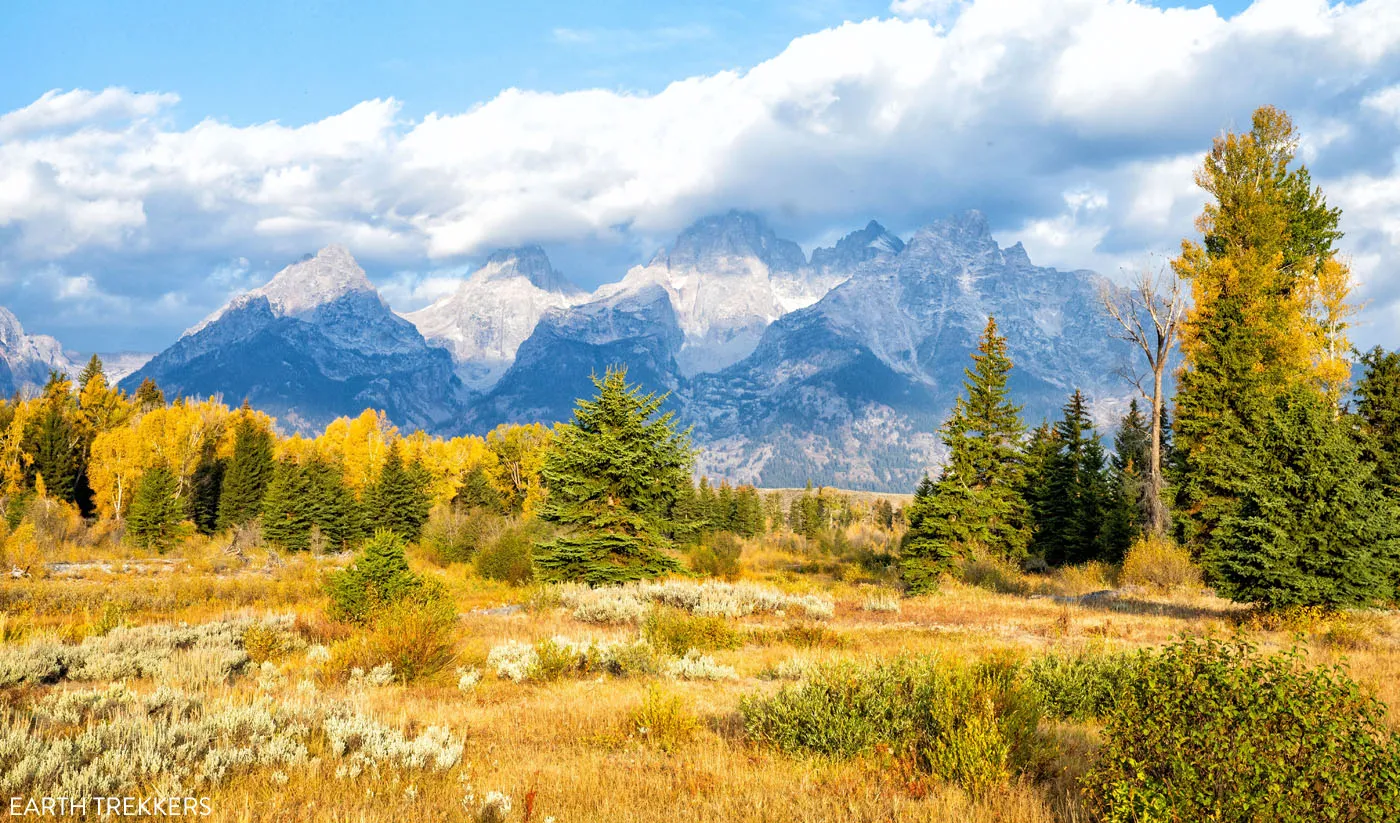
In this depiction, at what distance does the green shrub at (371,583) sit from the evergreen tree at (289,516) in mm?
41872

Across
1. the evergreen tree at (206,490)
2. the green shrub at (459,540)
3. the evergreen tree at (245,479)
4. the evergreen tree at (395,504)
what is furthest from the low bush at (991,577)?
the evergreen tree at (206,490)

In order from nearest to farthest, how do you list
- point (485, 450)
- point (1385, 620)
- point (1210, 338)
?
point (1385, 620) → point (1210, 338) → point (485, 450)

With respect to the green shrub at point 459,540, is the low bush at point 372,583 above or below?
above

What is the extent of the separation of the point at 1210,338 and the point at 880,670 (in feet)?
86.8

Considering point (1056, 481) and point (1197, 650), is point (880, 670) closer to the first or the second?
point (1197, 650)

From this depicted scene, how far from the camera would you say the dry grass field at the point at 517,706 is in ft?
17.1

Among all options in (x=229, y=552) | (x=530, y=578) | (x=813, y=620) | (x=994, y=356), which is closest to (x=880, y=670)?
(x=813, y=620)

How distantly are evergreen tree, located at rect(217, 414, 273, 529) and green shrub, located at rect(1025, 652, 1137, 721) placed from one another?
66815mm

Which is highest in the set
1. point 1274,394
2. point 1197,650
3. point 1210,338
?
point 1210,338

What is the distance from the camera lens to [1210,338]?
87.9ft

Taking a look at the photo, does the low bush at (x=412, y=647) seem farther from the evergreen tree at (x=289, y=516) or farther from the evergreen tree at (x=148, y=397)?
the evergreen tree at (x=148, y=397)

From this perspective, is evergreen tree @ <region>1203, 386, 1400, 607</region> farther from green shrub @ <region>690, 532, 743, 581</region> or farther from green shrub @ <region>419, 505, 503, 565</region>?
green shrub @ <region>419, 505, 503, 565</region>

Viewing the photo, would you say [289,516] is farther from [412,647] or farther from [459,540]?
[412,647]

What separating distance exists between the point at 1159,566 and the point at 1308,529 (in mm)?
12763
